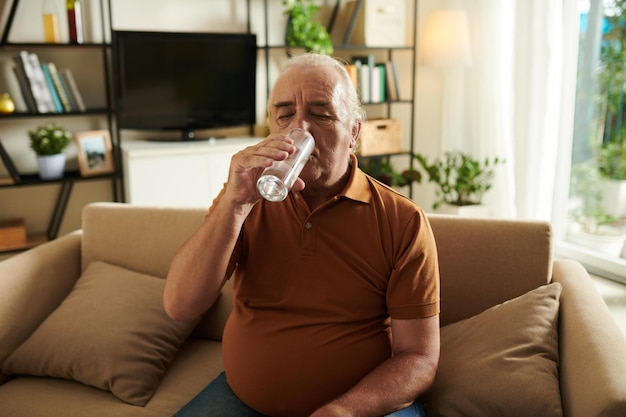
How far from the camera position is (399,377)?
1276mm

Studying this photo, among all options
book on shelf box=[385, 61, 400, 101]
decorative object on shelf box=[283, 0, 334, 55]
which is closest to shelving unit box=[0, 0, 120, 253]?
decorative object on shelf box=[283, 0, 334, 55]

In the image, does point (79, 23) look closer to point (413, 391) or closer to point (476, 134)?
point (476, 134)

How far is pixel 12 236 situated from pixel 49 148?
0.52 m

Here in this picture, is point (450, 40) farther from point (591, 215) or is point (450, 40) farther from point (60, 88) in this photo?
point (60, 88)

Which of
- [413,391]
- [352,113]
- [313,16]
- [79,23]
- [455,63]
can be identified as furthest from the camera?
[313,16]

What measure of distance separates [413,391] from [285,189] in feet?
1.69

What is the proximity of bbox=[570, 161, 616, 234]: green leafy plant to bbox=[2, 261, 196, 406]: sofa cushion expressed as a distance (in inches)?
114

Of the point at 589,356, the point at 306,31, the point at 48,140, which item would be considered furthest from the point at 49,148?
the point at 589,356

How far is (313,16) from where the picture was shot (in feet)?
14.5

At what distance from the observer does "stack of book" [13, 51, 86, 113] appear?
3.39 meters

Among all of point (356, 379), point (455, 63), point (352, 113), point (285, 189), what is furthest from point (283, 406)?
point (455, 63)

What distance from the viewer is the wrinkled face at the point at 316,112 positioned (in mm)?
1349

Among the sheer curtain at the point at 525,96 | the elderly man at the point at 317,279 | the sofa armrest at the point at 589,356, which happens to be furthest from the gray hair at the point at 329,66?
the sheer curtain at the point at 525,96

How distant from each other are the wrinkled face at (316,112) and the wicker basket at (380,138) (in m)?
2.89
